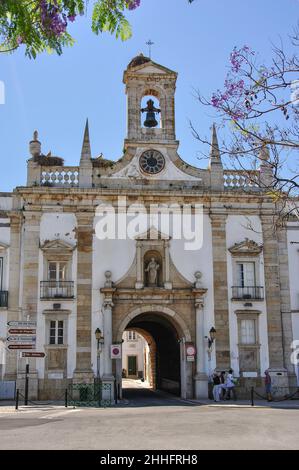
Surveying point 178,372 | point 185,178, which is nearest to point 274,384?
point 178,372

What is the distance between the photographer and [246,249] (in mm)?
27984

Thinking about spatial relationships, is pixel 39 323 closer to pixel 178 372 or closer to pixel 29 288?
pixel 29 288

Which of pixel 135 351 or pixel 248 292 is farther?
pixel 135 351

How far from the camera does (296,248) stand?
1130 inches

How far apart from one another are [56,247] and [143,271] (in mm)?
4001

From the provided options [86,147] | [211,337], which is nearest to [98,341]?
[211,337]

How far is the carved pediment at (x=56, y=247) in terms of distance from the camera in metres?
27.1

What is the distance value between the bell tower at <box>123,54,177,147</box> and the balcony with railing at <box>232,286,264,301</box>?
7.65 m

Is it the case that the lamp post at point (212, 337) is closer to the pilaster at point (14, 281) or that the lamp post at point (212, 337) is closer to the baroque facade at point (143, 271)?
the baroque facade at point (143, 271)

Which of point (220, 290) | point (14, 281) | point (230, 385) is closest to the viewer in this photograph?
point (230, 385)

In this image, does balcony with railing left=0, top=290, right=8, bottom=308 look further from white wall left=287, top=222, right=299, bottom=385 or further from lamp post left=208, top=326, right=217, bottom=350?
white wall left=287, top=222, right=299, bottom=385

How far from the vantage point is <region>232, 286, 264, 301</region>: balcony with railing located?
27453 millimetres

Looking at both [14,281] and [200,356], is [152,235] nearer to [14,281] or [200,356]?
[200,356]

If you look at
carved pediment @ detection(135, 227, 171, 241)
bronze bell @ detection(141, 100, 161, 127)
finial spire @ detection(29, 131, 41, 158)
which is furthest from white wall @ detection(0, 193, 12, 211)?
bronze bell @ detection(141, 100, 161, 127)
